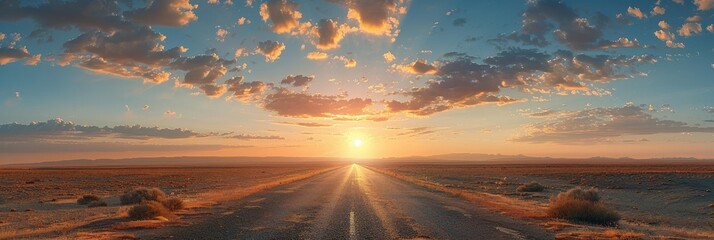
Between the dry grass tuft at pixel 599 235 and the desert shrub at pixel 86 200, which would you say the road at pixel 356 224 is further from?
the desert shrub at pixel 86 200

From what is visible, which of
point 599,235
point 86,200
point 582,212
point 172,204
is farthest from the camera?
point 86,200

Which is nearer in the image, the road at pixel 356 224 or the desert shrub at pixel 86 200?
the road at pixel 356 224

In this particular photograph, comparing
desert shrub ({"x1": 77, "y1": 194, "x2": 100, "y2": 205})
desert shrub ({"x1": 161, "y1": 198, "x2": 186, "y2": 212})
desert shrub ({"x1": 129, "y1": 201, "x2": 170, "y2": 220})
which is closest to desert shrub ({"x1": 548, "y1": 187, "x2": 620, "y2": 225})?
desert shrub ({"x1": 129, "y1": 201, "x2": 170, "y2": 220})

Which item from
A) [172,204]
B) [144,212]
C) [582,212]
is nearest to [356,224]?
[144,212]

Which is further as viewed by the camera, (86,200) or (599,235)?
(86,200)

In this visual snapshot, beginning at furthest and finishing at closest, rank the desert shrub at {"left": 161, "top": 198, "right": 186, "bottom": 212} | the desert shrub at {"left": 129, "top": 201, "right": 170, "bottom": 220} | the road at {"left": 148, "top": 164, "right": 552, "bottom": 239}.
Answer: the desert shrub at {"left": 161, "top": 198, "right": 186, "bottom": 212}
the desert shrub at {"left": 129, "top": 201, "right": 170, "bottom": 220}
the road at {"left": 148, "top": 164, "right": 552, "bottom": 239}

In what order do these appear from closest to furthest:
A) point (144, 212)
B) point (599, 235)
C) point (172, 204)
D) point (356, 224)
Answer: point (599, 235)
point (356, 224)
point (144, 212)
point (172, 204)

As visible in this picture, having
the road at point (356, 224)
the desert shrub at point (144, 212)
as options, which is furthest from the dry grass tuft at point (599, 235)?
the desert shrub at point (144, 212)

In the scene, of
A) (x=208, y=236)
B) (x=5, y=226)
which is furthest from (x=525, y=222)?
(x=5, y=226)

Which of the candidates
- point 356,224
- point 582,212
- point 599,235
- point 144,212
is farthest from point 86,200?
point 599,235

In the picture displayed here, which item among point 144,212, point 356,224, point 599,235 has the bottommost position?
point 599,235

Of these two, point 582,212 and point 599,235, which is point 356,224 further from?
point 582,212

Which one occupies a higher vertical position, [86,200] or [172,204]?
[172,204]

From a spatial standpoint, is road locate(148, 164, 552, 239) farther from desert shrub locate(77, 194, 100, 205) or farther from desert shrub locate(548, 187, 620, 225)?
desert shrub locate(77, 194, 100, 205)
